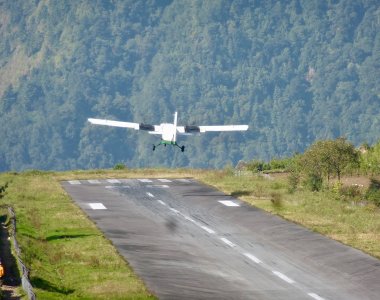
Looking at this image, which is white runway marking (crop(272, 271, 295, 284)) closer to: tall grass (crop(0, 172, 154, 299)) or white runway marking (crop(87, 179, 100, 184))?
tall grass (crop(0, 172, 154, 299))

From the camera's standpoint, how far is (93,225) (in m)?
58.8

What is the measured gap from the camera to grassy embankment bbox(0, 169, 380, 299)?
40.5m

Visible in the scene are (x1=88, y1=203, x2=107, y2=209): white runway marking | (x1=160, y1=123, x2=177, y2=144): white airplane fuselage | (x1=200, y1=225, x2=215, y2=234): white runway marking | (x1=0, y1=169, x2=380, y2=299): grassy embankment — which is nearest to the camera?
(x1=0, y1=169, x2=380, y2=299): grassy embankment

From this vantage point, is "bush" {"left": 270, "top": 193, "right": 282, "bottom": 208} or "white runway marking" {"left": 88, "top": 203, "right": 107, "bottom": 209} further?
"white runway marking" {"left": 88, "top": 203, "right": 107, "bottom": 209}

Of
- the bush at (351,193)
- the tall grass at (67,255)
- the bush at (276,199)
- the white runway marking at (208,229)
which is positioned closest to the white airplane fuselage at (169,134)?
the bush at (276,199)

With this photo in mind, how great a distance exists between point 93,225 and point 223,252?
1168cm

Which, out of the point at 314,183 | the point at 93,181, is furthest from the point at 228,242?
the point at 93,181

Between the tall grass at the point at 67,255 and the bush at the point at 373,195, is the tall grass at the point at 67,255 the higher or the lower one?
the lower one

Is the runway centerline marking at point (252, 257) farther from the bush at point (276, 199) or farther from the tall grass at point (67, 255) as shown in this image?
the bush at point (276, 199)

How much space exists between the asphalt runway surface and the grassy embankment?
1.15 metres

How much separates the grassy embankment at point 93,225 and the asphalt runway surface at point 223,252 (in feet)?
3.77

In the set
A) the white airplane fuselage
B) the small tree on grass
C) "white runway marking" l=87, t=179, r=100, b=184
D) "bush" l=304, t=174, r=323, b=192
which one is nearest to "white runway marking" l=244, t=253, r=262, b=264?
the white airplane fuselage

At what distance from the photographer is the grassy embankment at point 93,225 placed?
1594 inches

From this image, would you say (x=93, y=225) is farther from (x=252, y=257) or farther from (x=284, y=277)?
(x=284, y=277)
